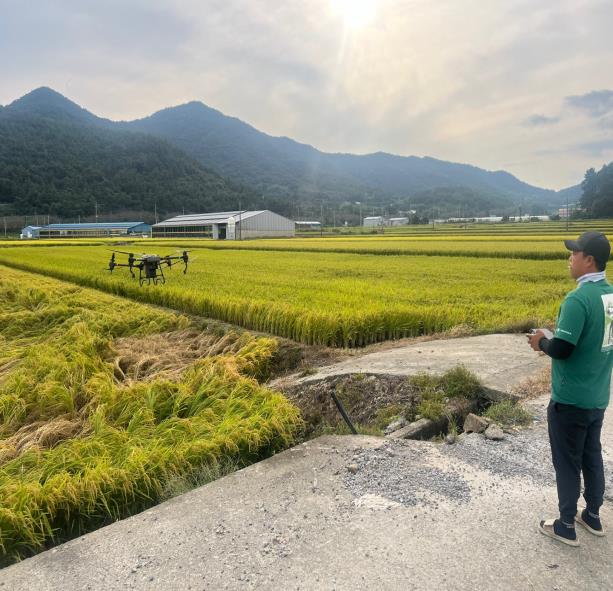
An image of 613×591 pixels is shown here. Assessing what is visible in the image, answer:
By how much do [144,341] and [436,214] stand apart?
11960cm

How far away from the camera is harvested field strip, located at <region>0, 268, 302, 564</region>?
→ 3244 mm

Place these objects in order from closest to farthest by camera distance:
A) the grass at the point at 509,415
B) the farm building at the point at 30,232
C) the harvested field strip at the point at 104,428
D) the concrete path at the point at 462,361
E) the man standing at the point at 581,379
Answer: the man standing at the point at 581,379
the harvested field strip at the point at 104,428
the grass at the point at 509,415
the concrete path at the point at 462,361
the farm building at the point at 30,232

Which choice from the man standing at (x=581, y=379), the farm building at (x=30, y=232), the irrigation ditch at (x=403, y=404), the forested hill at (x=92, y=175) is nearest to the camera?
the man standing at (x=581, y=379)

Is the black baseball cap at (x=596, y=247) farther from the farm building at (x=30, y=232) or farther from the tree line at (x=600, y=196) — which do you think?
the farm building at (x=30, y=232)

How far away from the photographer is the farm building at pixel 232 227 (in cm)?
6274

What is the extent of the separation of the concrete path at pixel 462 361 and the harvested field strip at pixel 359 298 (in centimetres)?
95

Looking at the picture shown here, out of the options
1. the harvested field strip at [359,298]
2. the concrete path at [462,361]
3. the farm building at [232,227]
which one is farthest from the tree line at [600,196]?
the concrete path at [462,361]

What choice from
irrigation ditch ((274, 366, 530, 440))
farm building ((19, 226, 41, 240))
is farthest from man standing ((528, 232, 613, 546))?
farm building ((19, 226, 41, 240))

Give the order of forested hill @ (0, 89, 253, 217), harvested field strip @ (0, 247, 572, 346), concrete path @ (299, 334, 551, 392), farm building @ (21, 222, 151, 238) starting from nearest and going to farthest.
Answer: concrete path @ (299, 334, 551, 392)
harvested field strip @ (0, 247, 572, 346)
farm building @ (21, 222, 151, 238)
forested hill @ (0, 89, 253, 217)

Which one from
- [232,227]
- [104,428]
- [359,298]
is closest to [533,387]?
[104,428]

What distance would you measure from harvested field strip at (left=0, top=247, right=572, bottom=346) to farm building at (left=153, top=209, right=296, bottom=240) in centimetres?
4615

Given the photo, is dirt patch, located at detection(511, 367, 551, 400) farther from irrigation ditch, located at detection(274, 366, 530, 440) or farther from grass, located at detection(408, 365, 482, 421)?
grass, located at detection(408, 365, 482, 421)

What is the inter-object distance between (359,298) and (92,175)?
→ 3998 inches

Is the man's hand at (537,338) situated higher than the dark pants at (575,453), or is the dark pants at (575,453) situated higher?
the man's hand at (537,338)
